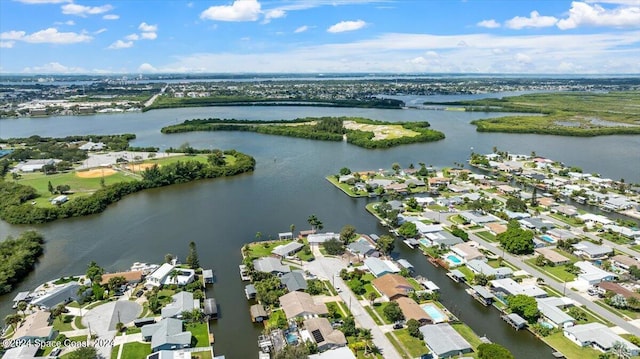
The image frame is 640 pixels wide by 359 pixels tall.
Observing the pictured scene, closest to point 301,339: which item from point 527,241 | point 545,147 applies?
point 527,241

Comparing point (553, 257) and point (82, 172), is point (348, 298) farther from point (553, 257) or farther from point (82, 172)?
point (82, 172)

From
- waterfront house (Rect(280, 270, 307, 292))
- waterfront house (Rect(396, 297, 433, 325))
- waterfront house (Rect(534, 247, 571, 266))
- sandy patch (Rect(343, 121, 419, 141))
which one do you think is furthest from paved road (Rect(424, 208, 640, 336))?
sandy patch (Rect(343, 121, 419, 141))

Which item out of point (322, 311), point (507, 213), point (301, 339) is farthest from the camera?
point (507, 213)

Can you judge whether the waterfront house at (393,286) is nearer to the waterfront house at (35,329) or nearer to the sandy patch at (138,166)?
the waterfront house at (35,329)

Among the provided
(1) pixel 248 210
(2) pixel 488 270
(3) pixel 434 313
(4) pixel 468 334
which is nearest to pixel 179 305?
(3) pixel 434 313

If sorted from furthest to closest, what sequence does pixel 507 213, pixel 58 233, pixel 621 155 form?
pixel 621 155
pixel 507 213
pixel 58 233

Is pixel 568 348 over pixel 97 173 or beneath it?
beneath

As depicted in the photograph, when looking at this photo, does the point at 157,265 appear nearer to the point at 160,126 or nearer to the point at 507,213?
the point at 507,213
